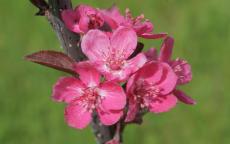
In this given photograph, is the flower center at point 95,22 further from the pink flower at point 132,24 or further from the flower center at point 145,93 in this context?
the flower center at point 145,93

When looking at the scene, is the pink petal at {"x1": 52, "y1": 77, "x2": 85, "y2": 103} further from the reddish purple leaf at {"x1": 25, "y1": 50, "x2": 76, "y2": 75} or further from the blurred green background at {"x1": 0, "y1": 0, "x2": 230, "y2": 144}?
the blurred green background at {"x1": 0, "y1": 0, "x2": 230, "y2": 144}

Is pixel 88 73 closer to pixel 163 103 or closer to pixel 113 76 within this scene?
pixel 113 76

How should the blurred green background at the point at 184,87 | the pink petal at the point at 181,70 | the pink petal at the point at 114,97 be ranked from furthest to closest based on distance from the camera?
1. the blurred green background at the point at 184,87
2. the pink petal at the point at 181,70
3. the pink petal at the point at 114,97

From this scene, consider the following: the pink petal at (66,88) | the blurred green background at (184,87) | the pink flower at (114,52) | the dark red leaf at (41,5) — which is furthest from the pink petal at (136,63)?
the blurred green background at (184,87)

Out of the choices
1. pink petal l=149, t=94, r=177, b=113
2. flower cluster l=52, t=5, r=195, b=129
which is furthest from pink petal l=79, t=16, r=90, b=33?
pink petal l=149, t=94, r=177, b=113

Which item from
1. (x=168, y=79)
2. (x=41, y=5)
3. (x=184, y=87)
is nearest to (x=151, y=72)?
(x=168, y=79)

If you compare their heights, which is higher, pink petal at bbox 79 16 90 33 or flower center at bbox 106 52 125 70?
pink petal at bbox 79 16 90 33
